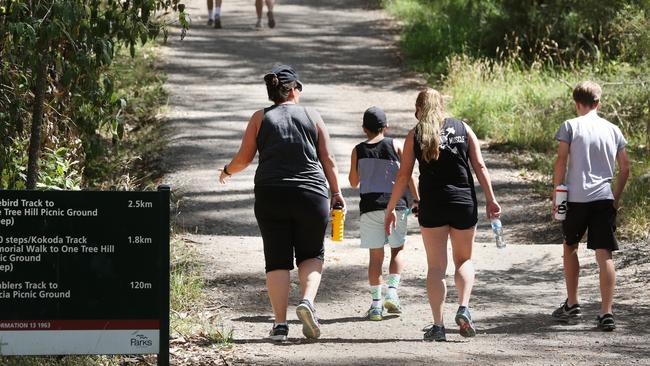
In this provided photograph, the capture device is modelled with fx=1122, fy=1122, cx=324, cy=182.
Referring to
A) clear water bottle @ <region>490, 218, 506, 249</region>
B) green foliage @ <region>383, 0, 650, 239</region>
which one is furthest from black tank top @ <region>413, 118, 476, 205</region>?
green foliage @ <region>383, 0, 650, 239</region>

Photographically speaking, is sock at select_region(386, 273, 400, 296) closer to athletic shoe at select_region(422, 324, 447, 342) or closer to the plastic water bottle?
athletic shoe at select_region(422, 324, 447, 342)

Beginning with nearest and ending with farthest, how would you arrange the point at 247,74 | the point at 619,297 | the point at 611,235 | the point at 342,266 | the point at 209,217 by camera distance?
the point at 611,235 → the point at 619,297 → the point at 342,266 → the point at 209,217 → the point at 247,74

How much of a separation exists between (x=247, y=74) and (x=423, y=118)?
1448cm

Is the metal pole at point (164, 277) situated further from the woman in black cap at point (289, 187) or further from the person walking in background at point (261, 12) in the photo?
the person walking in background at point (261, 12)

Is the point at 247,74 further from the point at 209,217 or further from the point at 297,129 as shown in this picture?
the point at 297,129

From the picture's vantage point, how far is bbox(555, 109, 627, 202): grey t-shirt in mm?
8086

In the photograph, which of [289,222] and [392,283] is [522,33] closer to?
[392,283]

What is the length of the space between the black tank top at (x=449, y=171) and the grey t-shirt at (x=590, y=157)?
2.97ft

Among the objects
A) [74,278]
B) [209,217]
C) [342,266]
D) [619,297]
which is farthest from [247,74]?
[74,278]

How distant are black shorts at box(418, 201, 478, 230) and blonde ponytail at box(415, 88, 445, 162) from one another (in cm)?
34

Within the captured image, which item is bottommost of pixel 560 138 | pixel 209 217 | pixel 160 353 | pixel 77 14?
pixel 209 217

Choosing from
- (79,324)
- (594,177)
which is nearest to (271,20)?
(594,177)

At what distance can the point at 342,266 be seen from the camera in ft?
34.3

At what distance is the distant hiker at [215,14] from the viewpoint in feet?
86.0
